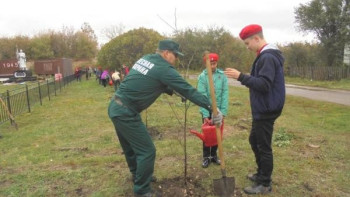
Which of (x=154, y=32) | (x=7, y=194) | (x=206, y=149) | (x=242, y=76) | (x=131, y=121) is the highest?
(x=154, y=32)

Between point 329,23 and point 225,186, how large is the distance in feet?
84.4

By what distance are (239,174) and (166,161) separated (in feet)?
4.05

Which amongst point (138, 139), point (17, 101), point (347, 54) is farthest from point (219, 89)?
point (347, 54)

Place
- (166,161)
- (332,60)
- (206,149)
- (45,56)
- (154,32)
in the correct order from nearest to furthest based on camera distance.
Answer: (206,149) < (166,161) < (154,32) < (332,60) < (45,56)

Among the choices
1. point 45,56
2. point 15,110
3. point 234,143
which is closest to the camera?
point 234,143

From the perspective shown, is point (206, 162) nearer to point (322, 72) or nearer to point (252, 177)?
point (252, 177)

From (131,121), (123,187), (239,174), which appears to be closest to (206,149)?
(239,174)

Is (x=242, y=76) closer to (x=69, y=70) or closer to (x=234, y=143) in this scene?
(x=234, y=143)

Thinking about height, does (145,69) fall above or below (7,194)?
above

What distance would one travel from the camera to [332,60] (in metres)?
26.1

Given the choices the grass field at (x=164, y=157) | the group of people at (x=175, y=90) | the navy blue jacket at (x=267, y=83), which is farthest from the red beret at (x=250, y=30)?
the grass field at (x=164, y=157)

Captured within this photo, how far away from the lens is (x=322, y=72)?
80.8 ft

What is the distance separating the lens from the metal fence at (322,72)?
23.5 metres

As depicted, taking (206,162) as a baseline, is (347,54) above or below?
above
